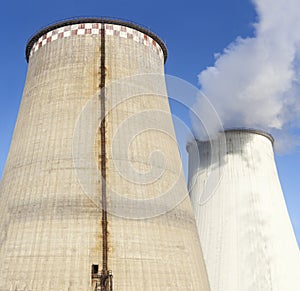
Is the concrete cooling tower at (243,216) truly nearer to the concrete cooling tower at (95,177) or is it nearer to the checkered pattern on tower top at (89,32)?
the concrete cooling tower at (95,177)

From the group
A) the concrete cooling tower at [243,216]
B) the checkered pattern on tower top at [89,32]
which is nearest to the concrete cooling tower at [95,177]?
the checkered pattern on tower top at [89,32]

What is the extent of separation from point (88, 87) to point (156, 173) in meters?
2.74

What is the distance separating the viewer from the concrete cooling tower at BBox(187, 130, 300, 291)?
1498cm

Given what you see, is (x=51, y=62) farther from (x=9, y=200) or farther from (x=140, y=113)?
(x=9, y=200)

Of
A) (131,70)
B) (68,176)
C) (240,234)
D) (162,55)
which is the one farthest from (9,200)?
(240,234)

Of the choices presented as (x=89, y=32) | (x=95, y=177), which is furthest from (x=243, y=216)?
(x=89, y=32)

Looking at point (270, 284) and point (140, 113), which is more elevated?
point (140, 113)

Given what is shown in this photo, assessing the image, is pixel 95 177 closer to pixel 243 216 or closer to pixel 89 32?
pixel 89 32

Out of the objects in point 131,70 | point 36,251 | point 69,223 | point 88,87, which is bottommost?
point 36,251

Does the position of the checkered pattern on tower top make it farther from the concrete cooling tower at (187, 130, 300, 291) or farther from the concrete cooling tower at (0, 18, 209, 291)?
the concrete cooling tower at (187, 130, 300, 291)

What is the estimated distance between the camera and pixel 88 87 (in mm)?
10328

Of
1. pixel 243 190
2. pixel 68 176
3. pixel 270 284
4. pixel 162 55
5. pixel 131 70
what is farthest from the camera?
pixel 243 190

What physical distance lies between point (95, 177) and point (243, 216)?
8283 millimetres

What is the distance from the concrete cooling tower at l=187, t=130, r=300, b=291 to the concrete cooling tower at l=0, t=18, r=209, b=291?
556 centimetres
